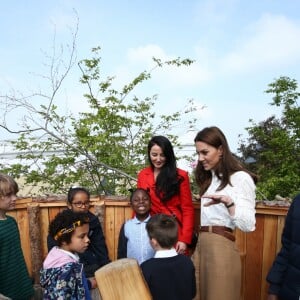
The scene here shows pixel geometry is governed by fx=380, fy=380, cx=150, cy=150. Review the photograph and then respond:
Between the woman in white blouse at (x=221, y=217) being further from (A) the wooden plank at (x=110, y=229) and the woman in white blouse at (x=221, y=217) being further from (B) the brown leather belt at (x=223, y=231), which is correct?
(A) the wooden plank at (x=110, y=229)

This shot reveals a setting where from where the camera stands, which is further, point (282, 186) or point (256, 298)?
point (282, 186)

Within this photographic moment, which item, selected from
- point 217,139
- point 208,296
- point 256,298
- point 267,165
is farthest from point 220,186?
point 267,165

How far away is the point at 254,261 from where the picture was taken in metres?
3.29

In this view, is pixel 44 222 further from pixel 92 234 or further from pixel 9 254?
pixel 9 254

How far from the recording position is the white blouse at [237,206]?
2.13 m

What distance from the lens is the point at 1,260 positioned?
264cm

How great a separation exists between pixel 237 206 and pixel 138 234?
1.10 metres

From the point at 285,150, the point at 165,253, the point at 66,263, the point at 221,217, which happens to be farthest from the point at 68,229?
the point at 285,150

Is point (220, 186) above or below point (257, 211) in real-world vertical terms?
above

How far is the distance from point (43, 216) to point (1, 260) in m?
1.23

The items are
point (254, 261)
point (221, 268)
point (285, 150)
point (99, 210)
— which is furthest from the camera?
point (285, 150)

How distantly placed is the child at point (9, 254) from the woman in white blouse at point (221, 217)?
132 cm

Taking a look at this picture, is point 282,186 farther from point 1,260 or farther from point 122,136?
point 1,260

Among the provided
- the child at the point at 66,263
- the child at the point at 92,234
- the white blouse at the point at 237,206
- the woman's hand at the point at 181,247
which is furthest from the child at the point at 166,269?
the child at the point at 92,234
